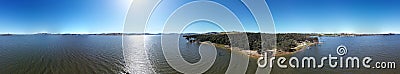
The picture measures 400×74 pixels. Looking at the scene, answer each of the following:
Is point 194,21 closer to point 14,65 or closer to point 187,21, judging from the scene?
point 187,21

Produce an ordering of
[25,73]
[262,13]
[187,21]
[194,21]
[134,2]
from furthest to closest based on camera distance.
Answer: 1. [25,73]
2. [194,21]
3. [187,21]
4. [262,13]
5. [134,2]

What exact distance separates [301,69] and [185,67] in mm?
4822

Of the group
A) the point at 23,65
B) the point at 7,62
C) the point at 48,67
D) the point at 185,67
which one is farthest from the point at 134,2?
the point at 7,62

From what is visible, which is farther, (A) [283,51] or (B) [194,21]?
(A) [283,51]

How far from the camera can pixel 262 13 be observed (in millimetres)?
4293

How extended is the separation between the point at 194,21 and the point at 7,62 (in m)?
12.2

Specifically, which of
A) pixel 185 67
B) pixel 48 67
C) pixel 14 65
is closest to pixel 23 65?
pixel 14 65

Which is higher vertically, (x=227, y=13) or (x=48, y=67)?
(x=227, y=13)

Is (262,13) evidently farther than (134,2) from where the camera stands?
Yes

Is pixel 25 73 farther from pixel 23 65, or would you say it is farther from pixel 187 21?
pixel 187 21

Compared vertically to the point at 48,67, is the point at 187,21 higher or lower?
higher

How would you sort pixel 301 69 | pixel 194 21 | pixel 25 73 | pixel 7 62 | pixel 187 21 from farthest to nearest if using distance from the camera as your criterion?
pixel 7 62 < pixel 301 69 < pixel 25 73 < pixel 194 21 < pixel 187 21

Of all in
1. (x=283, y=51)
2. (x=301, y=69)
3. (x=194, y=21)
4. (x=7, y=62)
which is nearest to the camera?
(x=194, y=21)

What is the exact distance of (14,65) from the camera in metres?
13.0
